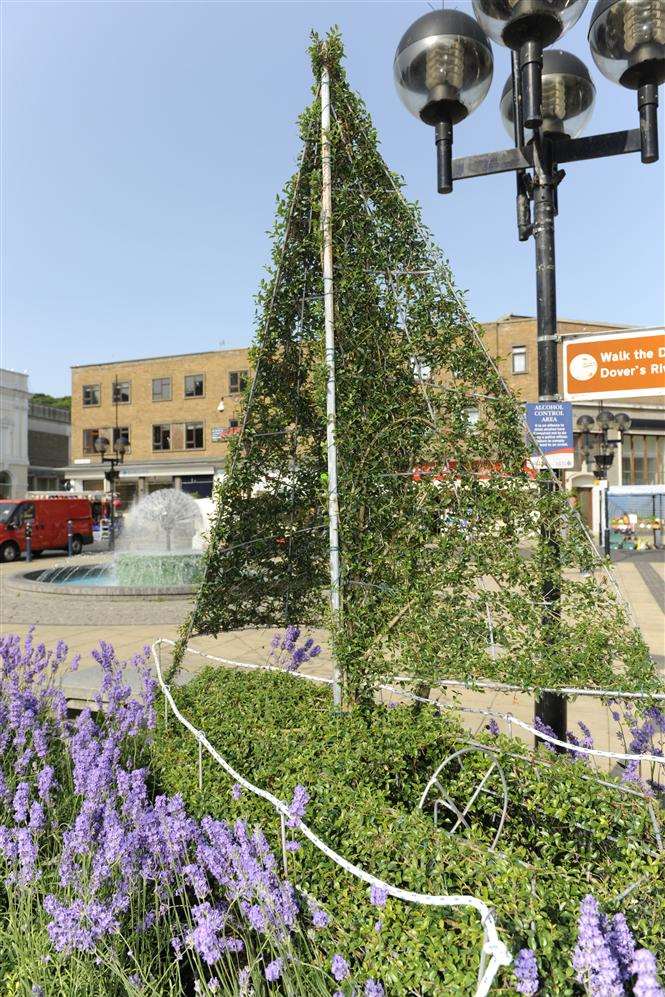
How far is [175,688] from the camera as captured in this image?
4242 mm

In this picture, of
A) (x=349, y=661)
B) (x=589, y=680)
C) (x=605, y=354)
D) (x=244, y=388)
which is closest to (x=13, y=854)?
(x=349, y=661)

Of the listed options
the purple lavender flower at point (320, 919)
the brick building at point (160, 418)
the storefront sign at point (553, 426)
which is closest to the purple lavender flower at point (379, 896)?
the purple lavender flower at point (320, 919)

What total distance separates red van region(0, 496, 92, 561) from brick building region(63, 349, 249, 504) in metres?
15.1

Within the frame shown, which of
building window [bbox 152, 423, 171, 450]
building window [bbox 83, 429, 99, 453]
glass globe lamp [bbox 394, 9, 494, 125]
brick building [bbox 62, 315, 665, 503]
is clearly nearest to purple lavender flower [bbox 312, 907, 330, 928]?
glass globe lamp [bbox 394, 9, 494, 125]

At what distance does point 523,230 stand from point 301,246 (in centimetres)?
158

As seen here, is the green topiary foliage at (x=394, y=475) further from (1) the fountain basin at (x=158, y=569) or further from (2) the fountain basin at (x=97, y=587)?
(1) the fountain basin at (x=158, y=569)

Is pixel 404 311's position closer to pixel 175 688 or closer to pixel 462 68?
pixel 462 68

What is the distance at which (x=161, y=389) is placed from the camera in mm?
43406

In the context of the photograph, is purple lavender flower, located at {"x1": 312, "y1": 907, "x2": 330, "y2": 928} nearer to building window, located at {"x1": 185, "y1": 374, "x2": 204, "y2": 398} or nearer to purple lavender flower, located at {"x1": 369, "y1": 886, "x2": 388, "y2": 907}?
purple lavender flower, located at {"x1": 369, "y1": 886, "x2": 388, "y2": 907}

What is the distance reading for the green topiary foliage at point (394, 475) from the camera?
3.11 m

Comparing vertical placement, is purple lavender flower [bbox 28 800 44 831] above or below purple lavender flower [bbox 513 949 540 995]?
below

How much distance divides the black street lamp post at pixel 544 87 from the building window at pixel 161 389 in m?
41.1

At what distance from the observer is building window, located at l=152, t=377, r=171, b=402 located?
43.1 meters

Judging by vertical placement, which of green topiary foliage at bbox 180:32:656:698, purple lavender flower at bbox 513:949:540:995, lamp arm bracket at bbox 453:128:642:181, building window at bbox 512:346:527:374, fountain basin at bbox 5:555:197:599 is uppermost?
building window at bbox 512:346:527:374
